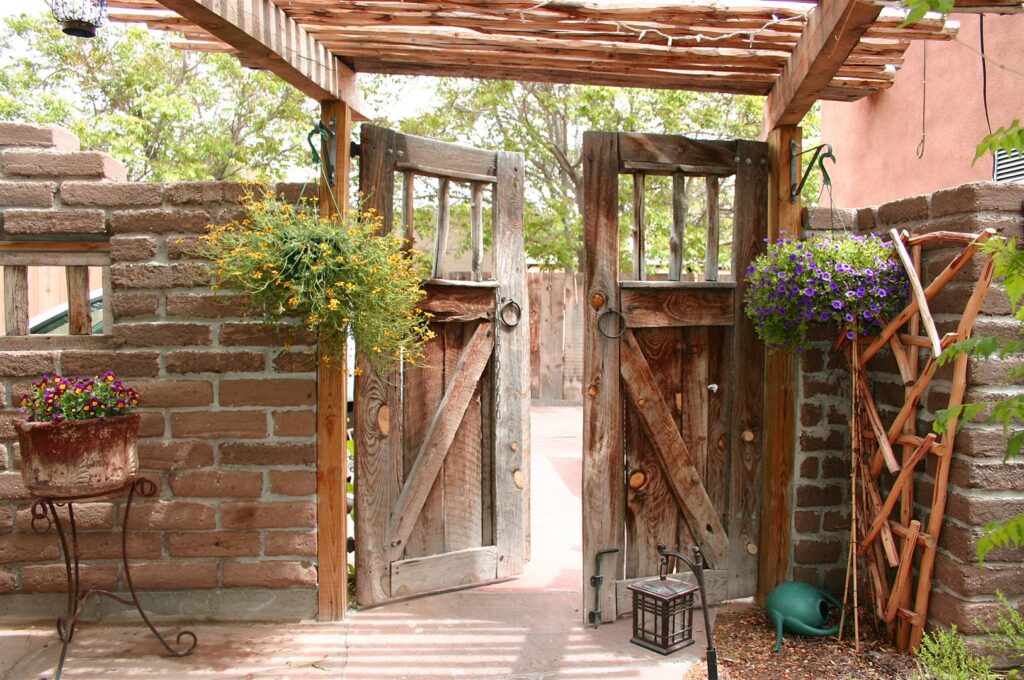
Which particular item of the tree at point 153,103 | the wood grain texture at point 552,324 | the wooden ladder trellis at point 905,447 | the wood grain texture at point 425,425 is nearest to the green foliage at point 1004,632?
the wooden ladder trellis at point 905,447

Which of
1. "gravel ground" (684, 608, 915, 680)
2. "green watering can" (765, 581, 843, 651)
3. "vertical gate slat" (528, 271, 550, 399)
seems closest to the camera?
"gravel ground" (684, 608, 915, 680)

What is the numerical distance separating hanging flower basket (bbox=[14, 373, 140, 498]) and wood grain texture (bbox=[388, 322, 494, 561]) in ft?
4.10

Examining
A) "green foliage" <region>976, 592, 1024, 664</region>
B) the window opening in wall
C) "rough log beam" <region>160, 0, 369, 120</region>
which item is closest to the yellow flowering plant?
"rough log beam" <region>160, 0, 369, 120</region>

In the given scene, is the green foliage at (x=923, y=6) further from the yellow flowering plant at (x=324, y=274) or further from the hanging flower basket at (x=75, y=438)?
the hanging flower basket at (x=75, y=438)

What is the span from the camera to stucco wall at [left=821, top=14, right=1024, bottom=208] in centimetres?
594

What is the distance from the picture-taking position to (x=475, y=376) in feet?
13.0

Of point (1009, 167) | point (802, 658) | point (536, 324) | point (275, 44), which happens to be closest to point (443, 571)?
point (802, 658)

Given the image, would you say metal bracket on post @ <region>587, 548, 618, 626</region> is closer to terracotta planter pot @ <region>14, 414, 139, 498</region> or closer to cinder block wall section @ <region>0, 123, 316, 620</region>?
cinder block wall section @ <region>0, 123, 316, 620</region>

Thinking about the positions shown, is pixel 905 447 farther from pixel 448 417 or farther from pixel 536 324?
pixel 536 324

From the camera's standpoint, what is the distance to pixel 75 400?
9.80 ft

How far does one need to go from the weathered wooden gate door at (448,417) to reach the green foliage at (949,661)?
198 cm

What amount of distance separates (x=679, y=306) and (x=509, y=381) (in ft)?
3.29

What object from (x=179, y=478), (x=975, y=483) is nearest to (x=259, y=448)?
(x=179, y=478)

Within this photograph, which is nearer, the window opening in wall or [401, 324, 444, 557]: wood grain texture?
the window opening in wall
